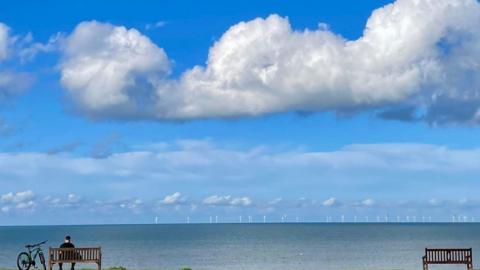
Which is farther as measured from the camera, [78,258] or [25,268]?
[25,268]

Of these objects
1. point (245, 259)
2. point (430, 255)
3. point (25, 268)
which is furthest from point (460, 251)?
point (245, 259)

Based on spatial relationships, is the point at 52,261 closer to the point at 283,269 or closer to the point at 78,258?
the point at 78,258

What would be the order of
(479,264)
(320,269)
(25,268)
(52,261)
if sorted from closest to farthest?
(52,261)
(25,268)
(320,269)
(479,264)

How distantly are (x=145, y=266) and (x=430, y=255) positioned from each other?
35895 millimetres

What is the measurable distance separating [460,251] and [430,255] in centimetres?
134

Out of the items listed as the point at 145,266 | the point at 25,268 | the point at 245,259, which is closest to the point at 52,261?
the point at 25,268

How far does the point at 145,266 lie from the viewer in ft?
210

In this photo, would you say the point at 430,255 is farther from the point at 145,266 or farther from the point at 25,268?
the point at 145,266

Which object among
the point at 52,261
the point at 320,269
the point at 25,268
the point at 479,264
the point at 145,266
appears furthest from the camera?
the point at 145,266

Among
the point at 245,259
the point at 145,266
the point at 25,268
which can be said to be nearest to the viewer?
the point at 25,268

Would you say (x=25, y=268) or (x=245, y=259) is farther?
(x=245, y=259)

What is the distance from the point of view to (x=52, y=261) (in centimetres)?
3023

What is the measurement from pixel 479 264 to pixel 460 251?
92.4 ft

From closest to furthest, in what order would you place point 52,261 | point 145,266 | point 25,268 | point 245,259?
1. point 52,261
2. point 25,268
3. point 145,266
4. point 245,259
